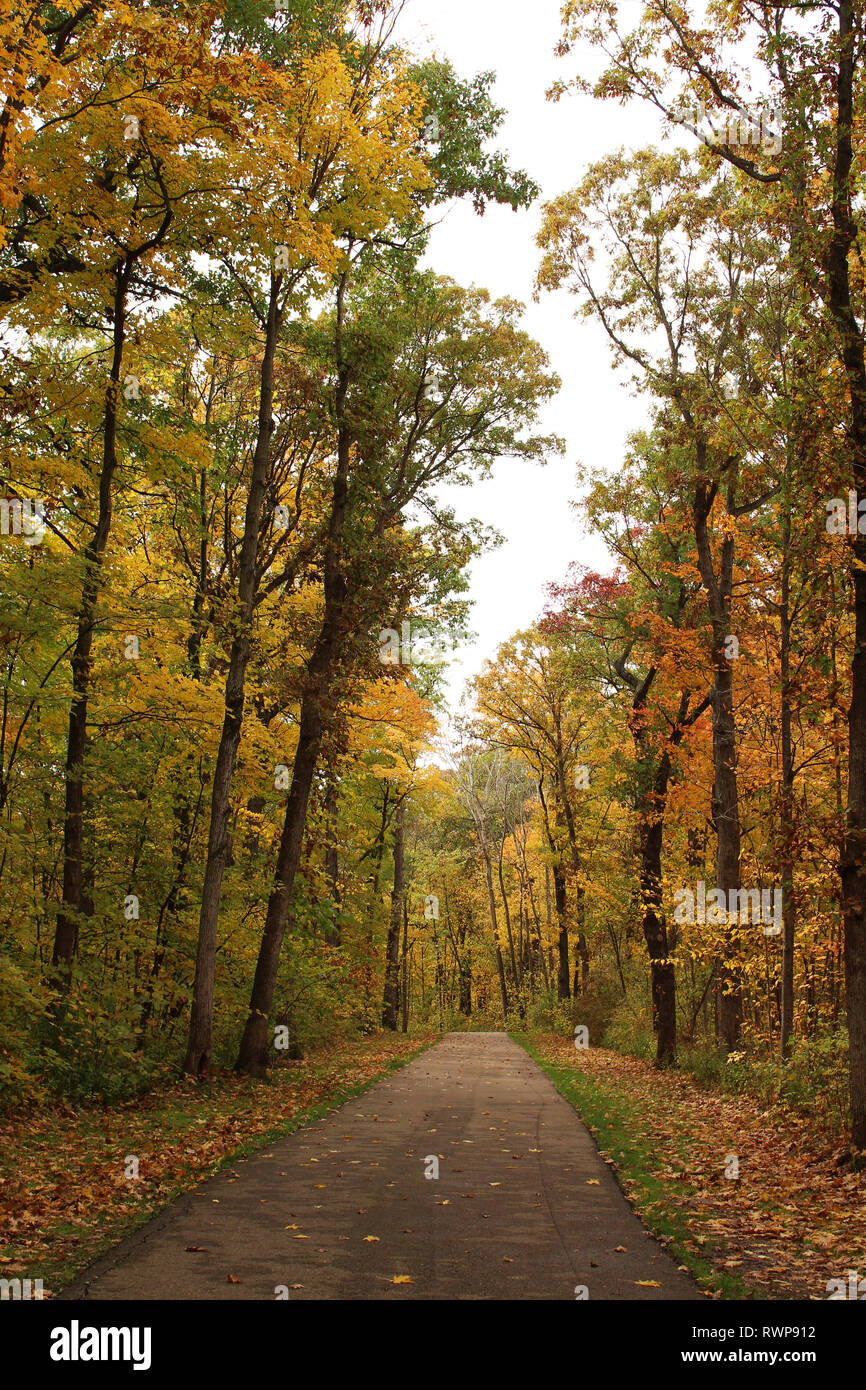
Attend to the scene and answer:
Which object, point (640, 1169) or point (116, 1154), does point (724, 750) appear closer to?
point (640, 1169)

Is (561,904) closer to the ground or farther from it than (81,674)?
closer to the ground

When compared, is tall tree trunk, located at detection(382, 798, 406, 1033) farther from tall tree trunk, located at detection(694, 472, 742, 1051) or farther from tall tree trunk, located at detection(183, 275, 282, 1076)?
tall tree trunk, located at detection(183, 275, 282, 1076)

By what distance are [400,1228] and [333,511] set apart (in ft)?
38.3

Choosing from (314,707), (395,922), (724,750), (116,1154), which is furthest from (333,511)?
(395,922)

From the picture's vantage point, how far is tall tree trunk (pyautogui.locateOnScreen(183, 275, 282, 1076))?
1270 cm

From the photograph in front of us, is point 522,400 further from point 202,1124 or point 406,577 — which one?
point 202,1124

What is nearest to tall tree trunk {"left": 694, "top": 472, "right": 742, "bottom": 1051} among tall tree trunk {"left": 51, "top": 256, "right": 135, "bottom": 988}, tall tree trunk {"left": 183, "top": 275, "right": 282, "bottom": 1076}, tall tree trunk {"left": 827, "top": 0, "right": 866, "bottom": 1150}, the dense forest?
the dense forest

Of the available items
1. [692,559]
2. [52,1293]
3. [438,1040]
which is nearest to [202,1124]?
[52,1293]

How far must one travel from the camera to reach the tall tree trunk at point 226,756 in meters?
12.7

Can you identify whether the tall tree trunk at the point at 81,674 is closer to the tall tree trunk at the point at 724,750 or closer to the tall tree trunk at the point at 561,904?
the tall tree trunk at the point at 724,750

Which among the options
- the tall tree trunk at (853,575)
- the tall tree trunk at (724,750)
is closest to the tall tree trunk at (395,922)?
the tall tree trunk at (724,750)

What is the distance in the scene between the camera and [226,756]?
13086 mm

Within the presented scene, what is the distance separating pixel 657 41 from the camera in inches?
473

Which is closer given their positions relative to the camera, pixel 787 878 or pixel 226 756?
pixel 787 878
